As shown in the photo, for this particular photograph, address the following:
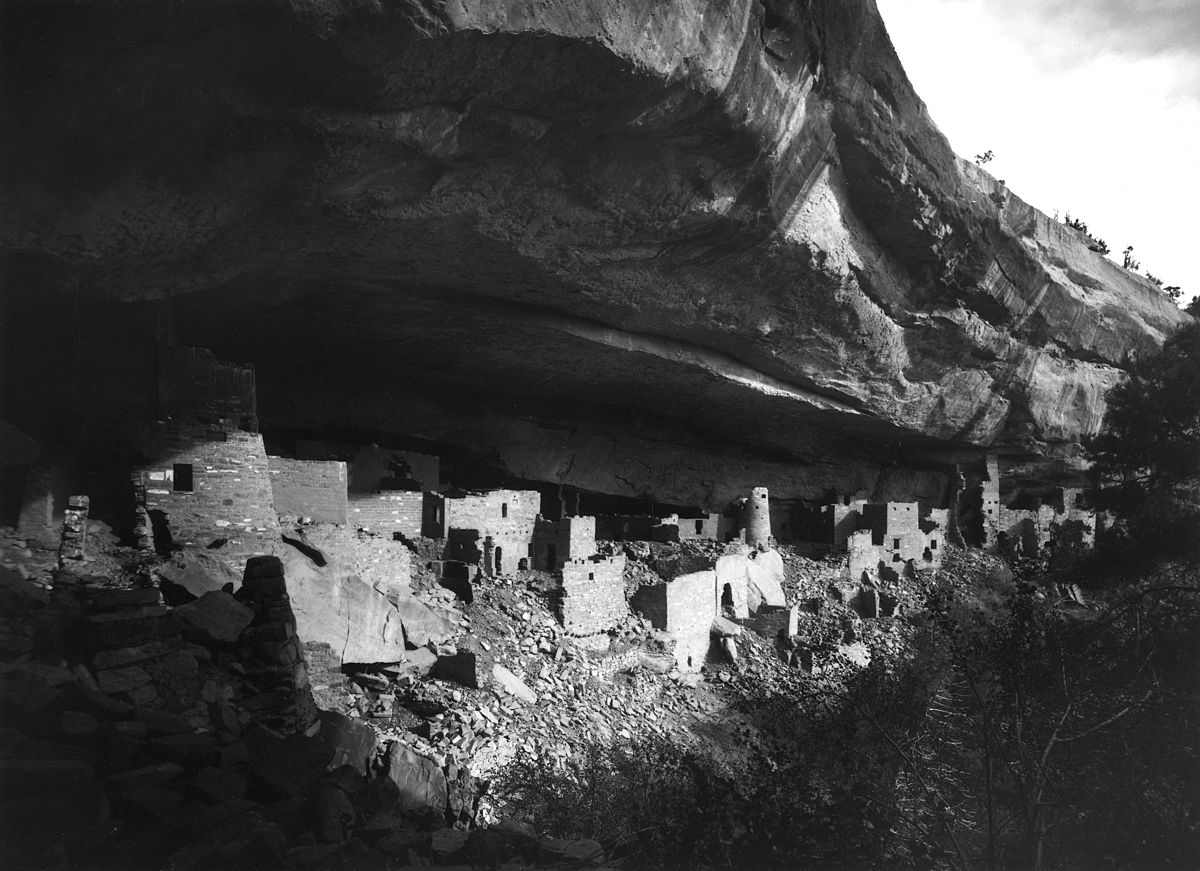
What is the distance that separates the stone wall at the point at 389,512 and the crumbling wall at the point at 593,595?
2884mm

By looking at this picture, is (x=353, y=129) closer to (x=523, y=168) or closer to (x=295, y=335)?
(x=523, y=168)

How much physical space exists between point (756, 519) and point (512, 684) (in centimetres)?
1071

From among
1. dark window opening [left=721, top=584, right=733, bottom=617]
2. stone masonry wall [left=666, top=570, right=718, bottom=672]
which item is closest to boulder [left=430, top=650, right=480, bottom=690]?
stone masonry wall [left=666, top=570, right=718, bottom=672]

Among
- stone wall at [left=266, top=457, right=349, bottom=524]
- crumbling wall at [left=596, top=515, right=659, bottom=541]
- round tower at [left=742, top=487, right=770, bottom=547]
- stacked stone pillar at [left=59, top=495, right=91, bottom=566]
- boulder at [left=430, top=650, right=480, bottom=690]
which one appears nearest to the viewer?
stacked stone pillar at [left=59, top=495, right=91, bottom=566]

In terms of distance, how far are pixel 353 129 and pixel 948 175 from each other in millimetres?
9908

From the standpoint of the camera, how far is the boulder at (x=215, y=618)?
6.36m

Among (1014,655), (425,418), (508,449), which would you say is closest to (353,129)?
(1014,655)

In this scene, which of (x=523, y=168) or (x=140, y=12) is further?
(x=523, y=168)

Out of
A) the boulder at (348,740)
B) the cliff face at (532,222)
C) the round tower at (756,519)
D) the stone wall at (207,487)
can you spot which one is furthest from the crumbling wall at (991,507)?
the boulder at (348,740)

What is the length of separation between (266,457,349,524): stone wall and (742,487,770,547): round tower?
10635mm

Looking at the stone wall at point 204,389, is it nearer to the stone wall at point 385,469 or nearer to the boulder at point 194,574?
the boulder at point 194,574

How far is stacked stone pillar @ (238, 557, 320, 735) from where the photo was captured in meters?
6.07

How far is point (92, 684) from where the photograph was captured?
5246 mm

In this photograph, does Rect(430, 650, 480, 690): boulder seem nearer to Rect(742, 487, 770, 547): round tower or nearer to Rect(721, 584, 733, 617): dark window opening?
Rect(721, 584, 733, 617): dark window opening
